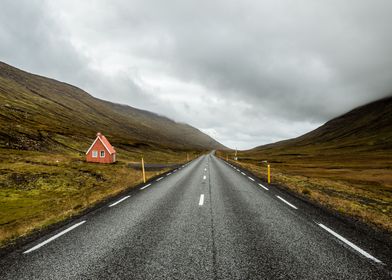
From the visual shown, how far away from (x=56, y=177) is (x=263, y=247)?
2665 cm

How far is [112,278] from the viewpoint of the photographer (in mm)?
4336

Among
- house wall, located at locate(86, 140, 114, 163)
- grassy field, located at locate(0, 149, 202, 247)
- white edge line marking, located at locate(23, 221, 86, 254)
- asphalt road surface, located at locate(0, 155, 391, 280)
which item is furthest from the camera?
house wall, located at locate(86, 140, 114, 163)

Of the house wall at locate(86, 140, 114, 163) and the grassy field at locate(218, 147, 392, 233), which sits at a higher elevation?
the house wall at locate(86, 140, 114, 163)

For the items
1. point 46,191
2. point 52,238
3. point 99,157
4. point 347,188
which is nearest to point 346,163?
point 347,188

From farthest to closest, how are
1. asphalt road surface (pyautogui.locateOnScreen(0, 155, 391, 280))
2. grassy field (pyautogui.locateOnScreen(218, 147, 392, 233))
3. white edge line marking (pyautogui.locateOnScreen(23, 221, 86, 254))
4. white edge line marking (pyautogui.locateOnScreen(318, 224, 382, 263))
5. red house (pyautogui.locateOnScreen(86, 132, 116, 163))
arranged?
red house (pyautogui.locateOnScreen(86, 132, 116, 163)) → grassy field (pyautogui.locateOnScreen(218, 147, 392, 233)) → white edge line marking (pyautogui.locateOnScreen(23, 221, 86, 254)) → white edge line marking (pyautogui.locateOnScreen(318, 224, 382, 263)) → asphalt road surface (pyautogui.locateOnScreen(0, 155, 391, 280))

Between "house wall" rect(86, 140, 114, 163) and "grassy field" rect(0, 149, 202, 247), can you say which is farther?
"house wall" rect(86, 140, 114, 163)

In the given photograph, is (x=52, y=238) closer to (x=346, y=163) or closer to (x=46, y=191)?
(x=46, y=191)

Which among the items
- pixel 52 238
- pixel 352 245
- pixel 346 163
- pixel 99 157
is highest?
pixel 99 157

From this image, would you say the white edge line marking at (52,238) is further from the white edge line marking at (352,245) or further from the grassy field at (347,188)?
the grassy field at (347,188)

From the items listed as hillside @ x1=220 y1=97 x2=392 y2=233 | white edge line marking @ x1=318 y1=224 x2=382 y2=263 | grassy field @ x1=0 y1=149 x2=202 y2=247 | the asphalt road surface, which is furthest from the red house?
white edge line marking @ x1=318 y1=224 x2=382 y2=263

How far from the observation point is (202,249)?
5574mm

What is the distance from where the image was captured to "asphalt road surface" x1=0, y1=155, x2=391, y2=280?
15.0 ft

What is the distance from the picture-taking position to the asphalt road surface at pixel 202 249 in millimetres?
4559

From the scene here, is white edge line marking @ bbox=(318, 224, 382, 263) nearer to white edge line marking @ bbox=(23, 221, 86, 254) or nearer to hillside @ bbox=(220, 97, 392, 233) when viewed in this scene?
hillside @ bbox=(220, 97, 392, 233)
